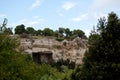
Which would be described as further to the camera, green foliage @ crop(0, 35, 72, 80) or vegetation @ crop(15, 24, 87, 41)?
vegetation @ crop(15, 24, 87, 41)

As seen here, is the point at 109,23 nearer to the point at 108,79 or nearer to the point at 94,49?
the point at 94,49

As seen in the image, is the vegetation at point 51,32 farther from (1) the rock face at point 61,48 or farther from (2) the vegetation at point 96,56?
(2) the vegetation at point 96,56

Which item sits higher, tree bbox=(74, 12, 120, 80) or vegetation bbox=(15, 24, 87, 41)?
vegetation bbox=(15, 24, 87, 41)

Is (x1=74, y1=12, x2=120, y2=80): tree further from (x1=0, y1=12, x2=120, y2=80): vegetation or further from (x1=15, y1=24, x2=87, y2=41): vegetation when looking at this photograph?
(x1=15, y1=24, x2=87, y2=41): vegetation

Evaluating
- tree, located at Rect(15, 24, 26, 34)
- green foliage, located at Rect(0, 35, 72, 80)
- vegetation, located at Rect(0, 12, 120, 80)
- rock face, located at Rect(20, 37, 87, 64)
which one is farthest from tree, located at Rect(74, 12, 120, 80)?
tree, located at Rect(15, 24, 26, 34)

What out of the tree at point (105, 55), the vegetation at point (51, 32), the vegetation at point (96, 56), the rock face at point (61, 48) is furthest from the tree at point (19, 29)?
the tree at point (105, 55)

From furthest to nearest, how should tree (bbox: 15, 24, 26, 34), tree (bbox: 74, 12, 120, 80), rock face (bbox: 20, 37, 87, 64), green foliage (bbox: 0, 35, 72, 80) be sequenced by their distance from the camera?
1. tree (bbox: 15, 24, 26, 34)
2. rock face (bbox: 20, 37, 87, 64)
3. tree (bbox: 74, 12, 120, 80)
4. green foliage (bbox: 0, 35, 72, 80)

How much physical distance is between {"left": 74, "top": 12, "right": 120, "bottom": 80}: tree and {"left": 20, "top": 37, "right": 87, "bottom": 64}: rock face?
60.4 metres

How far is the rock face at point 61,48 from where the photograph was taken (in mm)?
82312

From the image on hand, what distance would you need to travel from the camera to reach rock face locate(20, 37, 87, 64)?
270ft

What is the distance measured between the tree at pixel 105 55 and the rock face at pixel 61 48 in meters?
60.4

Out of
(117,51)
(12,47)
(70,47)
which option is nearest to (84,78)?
(117,51)

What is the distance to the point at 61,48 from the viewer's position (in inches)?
3305

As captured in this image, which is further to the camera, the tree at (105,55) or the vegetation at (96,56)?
the tree at (105,55)
